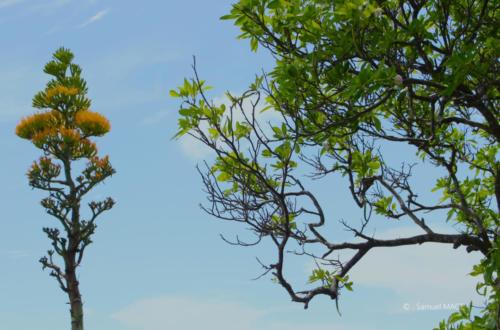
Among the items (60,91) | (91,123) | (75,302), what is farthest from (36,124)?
(75,302)

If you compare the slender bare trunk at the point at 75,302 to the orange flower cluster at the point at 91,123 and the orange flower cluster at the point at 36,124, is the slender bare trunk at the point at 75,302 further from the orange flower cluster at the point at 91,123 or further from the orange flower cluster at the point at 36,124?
the orange flower cluster at the point at 36,124

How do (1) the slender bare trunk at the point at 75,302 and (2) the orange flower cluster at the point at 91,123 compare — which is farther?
(2) the orange flower cluster at the point at 91,123

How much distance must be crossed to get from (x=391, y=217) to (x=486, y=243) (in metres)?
1.36

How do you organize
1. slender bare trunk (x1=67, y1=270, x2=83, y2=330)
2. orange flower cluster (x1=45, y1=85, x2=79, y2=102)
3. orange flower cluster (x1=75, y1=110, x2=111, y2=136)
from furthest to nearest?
orange flower cluster (x1=45, y1=85, x2=79, y2=102) < orange flower cluster (x1=75, y1=110, x2=111, y2=136) < slender bare trunk (x1=67, y1=270, x2=83, y2=330)

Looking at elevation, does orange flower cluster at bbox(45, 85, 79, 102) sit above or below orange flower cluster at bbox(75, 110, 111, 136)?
above

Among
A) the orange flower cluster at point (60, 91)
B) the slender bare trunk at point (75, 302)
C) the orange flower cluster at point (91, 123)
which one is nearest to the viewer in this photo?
the slender bare trunk at point (75, 302)

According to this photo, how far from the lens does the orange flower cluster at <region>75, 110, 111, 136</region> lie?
1522cm

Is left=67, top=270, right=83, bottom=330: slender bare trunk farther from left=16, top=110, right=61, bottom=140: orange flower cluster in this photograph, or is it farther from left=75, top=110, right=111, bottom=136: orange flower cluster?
left=16, top=110, right=61, bottom=140: orange flower cluster

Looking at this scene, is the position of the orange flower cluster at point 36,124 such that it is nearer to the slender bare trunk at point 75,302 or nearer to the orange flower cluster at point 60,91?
the orange flower cluster at point 60,91

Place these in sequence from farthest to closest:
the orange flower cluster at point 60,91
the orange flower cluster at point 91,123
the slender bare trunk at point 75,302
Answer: the orange flower cluster at point 60,91, the orange flower cluster at point 91,123, the slender bare trunk at point 75,302

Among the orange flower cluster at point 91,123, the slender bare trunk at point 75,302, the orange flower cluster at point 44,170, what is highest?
the orange flower cluster at point 91,123

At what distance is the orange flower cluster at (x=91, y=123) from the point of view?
1522 cm

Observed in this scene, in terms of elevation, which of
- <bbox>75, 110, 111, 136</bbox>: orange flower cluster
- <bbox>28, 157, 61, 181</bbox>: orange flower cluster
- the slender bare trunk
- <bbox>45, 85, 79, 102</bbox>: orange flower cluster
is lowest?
the slender bare trunk

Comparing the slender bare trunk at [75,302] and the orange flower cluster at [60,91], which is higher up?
the orange flower cluster at [60,91]
